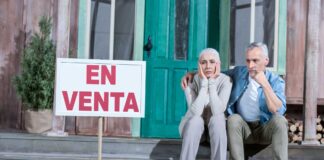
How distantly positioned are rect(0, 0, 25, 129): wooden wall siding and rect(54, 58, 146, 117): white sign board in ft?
10.6

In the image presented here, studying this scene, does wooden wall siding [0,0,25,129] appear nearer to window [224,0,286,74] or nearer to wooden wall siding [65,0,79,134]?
wooden wall siding [65,0,79,134]

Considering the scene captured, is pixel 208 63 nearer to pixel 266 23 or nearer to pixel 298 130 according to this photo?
pixel 266 23

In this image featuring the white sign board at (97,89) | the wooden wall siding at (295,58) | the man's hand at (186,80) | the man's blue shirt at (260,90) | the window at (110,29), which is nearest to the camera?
the white sign board at (97,89)

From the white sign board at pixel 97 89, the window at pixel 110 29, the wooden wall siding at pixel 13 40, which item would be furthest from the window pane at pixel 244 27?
the white sign board at pixel 97 89

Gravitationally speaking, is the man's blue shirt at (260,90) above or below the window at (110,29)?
below

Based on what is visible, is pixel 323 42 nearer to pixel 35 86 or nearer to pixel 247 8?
pixel 247 8

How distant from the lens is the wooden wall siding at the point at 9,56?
823 centimetres

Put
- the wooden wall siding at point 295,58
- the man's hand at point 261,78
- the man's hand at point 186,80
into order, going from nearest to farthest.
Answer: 1. the man's hand at point 261,78
2. the man's hand at point 186,80
3. the wooden wall siding at point 295,58

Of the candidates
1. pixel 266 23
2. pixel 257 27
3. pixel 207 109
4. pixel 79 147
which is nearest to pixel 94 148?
pixel 79 147

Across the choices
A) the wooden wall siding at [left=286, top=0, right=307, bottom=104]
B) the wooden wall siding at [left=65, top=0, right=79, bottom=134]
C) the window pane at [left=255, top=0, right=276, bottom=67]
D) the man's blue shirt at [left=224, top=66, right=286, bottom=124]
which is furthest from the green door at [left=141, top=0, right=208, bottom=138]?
the man's blue shirt at [left=224, top=66, right=286, bottom=124]

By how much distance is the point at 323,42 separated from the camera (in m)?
8.47

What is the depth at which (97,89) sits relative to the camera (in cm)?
510

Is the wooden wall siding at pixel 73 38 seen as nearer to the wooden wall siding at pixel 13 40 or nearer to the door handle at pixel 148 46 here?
the wooden wall siding at pixel 13 40

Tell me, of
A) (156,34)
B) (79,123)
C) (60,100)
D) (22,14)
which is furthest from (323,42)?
(60,100)
